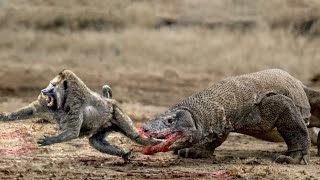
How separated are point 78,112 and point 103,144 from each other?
36 cm

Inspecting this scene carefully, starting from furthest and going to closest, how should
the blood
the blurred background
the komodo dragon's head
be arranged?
the blurred background < the komodo dragon's head < the blood

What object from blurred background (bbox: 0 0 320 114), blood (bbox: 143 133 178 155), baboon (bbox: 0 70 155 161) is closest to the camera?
baboon (bbox: 0 70 155 161)

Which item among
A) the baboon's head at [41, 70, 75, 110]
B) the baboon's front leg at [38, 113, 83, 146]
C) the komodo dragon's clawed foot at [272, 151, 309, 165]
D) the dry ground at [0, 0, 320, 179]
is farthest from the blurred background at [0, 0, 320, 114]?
the baboon's front leg at [38, 113, 83, 146]

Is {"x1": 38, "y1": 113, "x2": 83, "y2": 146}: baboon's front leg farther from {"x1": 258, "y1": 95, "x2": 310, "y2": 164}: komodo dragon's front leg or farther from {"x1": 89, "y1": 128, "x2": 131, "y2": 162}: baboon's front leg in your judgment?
{"x1": 258, "y1": 95, "x2": 310, "y2": 164}: komodo dragon's front leg

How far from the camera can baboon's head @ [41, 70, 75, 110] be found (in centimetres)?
595

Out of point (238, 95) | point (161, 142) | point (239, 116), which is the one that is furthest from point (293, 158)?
point (161, 142)

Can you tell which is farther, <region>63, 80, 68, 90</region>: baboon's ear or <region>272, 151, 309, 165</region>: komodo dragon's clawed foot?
<region>272, 151, 309, 165</region>: komodo dragon's clawed foot

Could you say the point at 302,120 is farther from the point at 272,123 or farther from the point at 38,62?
the point at 38,62

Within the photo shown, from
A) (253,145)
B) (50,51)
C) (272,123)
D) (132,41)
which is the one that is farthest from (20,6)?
(272,123)

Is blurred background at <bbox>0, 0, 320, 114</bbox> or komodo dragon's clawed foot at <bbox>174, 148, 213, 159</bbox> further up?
blurred background at <bbox>0, 0, 320, 114</bbox>

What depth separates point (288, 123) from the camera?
733 cm

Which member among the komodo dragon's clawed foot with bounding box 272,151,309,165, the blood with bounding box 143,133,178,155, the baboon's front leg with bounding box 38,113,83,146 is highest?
the baboon's front leg with bounding box 38,113,83,146

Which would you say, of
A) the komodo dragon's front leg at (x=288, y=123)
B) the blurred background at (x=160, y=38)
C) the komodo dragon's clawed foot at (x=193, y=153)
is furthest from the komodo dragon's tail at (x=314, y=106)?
the blurred background at (x=160, y=38)

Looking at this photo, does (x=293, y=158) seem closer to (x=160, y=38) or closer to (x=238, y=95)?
(x=238, y=95)
